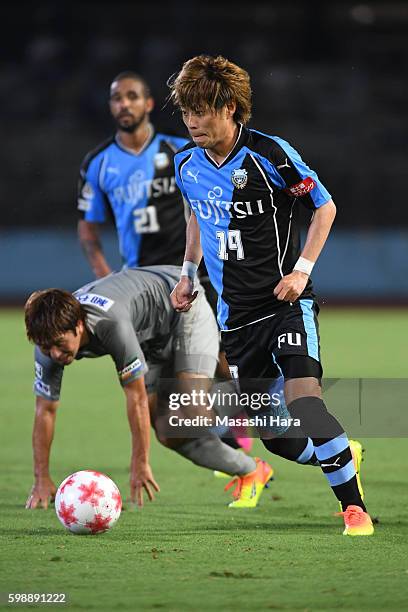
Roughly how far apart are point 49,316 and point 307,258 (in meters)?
1.21

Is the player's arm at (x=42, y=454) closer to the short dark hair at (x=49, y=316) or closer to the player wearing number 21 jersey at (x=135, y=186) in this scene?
the short dark hair at (x=49, y=316)

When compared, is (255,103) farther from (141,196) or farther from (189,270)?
(189,270)

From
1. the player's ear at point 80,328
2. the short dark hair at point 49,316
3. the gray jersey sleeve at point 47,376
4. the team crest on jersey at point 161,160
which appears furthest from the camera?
the team crest on jersey at point 161,160

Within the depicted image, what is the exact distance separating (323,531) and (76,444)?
305cm

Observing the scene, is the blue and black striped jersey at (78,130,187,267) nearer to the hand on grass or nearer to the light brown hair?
the hand on grass

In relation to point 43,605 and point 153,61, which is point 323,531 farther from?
point 153,61

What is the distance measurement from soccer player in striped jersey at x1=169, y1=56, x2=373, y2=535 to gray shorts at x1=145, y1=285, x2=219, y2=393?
94 centimetres

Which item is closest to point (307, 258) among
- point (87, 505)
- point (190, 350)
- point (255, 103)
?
point (87, 505)

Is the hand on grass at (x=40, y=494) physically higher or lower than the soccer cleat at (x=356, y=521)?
higher

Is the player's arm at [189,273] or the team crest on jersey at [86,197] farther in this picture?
the team crest on jersey at [86,197]

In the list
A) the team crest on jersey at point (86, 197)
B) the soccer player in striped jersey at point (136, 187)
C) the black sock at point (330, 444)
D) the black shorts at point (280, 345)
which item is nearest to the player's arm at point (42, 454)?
the black shorts at point (280, 345)

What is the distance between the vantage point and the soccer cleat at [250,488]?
595cm

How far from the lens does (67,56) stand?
25.0 metres

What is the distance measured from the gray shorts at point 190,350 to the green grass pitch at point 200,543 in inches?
25.3
